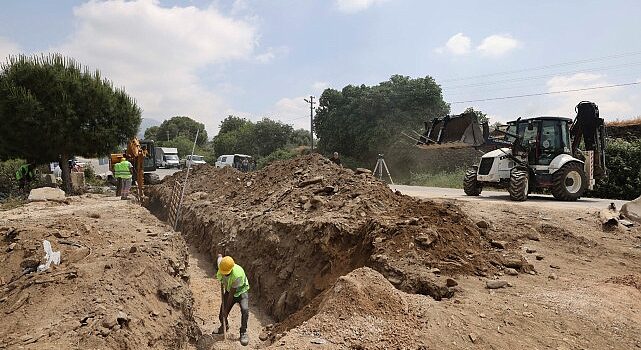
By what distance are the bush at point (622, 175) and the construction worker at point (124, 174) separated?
16660mm

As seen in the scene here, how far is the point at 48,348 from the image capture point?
3607mm

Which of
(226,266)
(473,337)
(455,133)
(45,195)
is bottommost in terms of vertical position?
(473,337)

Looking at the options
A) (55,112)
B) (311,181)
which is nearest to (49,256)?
(311,181)

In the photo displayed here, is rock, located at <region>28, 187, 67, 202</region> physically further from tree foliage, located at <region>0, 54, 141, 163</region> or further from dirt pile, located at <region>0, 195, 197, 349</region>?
dirt pile, located at <region>0, 195, 197, 349</region>

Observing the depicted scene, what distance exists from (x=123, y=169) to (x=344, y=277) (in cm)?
1152

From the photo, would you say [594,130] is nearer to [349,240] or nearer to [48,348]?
[349,240]

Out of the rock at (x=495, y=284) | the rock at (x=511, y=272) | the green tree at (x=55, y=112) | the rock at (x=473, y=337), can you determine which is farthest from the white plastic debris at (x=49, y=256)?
the green tree at (x=55, y=112)

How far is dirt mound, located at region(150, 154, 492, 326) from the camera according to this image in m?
5.92

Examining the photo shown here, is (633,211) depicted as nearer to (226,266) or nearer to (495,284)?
(495,284)

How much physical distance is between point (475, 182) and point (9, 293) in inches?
450

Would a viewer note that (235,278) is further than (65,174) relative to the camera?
No

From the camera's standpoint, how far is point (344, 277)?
4918mm

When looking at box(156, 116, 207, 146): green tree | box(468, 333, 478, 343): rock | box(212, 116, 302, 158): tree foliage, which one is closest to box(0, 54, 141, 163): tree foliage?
box(468, 333, 478, 343): rock

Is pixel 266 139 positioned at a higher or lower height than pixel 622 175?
higher
